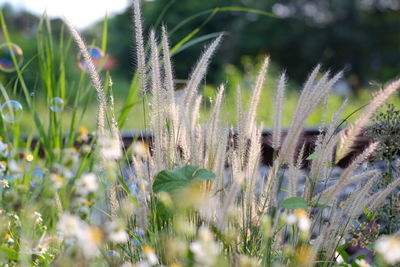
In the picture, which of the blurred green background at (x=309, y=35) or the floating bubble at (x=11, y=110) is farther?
the blurred green background at (x=309, y=35)

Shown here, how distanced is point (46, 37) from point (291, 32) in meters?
31.5

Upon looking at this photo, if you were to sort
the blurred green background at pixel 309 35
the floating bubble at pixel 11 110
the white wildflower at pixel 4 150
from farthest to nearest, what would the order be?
the blurred green background at pixel 309 35
the floating bubble at pixel 11 110
the white wildflower at pixel 4 150

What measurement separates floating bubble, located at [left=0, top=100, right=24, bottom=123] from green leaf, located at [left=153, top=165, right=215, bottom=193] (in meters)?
1.37

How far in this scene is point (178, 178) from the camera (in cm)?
155

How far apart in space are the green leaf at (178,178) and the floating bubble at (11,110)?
1.37 meters

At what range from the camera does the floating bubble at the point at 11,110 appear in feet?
8.93

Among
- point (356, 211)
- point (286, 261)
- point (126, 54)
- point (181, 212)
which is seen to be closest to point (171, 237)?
point (181, 212)

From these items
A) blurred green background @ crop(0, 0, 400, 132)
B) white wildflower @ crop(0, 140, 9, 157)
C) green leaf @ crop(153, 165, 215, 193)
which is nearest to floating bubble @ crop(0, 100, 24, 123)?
white wildflower @ crop(0, 140, 9, 157)

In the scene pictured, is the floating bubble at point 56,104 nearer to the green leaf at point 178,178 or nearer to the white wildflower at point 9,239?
the white wildflower at point 9,239

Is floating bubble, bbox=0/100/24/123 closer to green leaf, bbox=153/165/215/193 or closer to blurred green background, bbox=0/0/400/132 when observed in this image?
green leaf, bbox=153/165/215/193

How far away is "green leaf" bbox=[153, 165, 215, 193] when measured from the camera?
1513 mm

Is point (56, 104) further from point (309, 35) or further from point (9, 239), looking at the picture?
point (309, 35)

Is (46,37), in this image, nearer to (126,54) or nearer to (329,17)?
(329,17)

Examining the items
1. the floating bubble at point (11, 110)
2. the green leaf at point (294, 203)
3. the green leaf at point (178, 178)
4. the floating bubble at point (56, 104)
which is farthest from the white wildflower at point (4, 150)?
the green leaf at point (294, 203)
